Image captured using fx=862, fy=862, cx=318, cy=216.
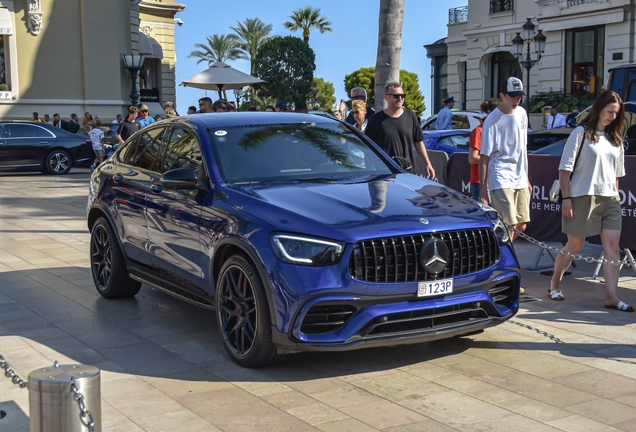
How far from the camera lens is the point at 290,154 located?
6.62 m

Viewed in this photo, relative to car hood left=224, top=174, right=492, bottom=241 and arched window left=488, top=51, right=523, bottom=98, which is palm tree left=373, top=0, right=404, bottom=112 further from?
arched window left=488, top=51, right=523, bottom=98

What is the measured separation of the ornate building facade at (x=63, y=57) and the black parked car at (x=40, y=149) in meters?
7.38

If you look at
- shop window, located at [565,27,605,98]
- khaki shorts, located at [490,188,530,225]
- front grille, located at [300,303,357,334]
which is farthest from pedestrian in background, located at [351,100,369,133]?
shop window, located at [565,27,605,98]

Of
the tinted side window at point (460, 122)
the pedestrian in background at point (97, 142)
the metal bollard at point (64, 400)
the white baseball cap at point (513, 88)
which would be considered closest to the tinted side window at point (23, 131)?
the pedestrian in background at point (97, 142)

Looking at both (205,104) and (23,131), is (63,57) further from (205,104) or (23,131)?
(205,104)

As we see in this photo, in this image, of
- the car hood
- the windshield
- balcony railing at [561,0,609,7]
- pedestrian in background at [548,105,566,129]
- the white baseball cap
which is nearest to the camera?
the car hood

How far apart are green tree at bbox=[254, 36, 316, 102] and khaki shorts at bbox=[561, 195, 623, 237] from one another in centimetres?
5682

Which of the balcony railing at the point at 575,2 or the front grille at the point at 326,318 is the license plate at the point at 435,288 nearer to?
the front grille at the point at 326,318

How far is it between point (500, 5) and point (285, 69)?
24.6 meters

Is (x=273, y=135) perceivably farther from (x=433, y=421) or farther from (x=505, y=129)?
(x=433, y=421)

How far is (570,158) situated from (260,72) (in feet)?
193

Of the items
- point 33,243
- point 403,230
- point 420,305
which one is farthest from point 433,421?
point 33,243

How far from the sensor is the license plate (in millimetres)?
5348

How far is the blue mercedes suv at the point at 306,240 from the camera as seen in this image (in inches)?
206
